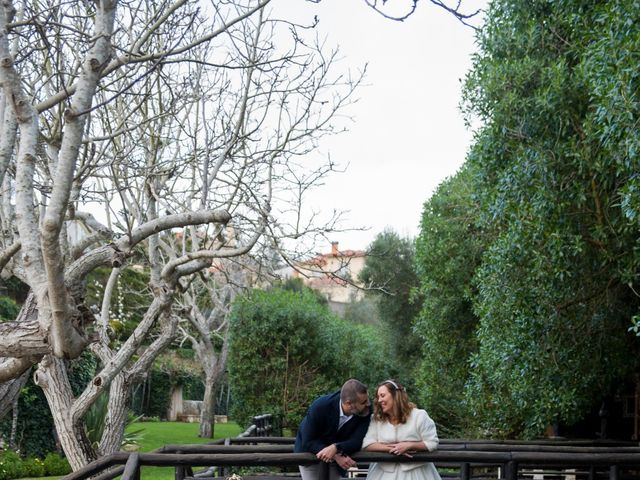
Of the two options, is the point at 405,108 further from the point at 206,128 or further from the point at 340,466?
the point at 340,466

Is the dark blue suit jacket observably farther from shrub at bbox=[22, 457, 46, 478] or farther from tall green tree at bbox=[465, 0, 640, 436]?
shrub at bbox=[22, 457, 46, 478]

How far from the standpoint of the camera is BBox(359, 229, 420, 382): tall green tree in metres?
28.9

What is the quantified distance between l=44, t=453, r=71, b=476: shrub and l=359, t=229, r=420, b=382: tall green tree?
1179cm

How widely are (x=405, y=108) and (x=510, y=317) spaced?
844 centimetres

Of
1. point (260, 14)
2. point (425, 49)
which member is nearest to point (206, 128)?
point (260, 14)

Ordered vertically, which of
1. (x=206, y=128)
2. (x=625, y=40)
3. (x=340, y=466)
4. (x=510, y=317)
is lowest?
(x=340, y=466)

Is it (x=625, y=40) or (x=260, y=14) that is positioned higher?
(x=260, y=14)

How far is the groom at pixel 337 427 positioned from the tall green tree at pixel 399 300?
69.6 feet

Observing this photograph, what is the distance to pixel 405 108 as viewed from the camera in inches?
743

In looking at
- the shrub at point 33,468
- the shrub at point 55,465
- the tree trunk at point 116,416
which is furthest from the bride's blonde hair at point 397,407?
the shrub at point 55,465

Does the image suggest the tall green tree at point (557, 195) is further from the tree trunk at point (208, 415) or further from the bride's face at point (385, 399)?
the tree trunk at point (208, 415)

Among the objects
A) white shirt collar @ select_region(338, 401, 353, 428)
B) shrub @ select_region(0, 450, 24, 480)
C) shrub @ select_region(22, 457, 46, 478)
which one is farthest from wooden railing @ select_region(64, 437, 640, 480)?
shrub @ select_region(22, 457, 46, 478)

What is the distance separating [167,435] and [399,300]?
28.8ft

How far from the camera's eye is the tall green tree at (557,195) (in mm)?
8475
